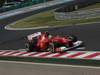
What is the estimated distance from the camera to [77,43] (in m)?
12.2

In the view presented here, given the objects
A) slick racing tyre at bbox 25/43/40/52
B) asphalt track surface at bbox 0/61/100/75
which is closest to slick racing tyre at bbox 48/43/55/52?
slick racing tyre at bbox 25/43/40/52

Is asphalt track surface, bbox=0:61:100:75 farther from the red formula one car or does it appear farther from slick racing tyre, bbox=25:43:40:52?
slick racing tyre, bbox=25:43:40:52

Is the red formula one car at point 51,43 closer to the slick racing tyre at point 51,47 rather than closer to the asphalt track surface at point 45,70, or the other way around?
the slick racing tyre at point 51,47

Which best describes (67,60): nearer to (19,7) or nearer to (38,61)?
(38,61)

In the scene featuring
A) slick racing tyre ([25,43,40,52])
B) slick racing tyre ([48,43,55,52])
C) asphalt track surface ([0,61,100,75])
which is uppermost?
asphalt track surface ([0,61,100,75])

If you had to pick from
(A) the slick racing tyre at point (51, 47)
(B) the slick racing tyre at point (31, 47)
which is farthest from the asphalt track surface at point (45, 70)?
(B) the slick racing tyre at point (31, 47)

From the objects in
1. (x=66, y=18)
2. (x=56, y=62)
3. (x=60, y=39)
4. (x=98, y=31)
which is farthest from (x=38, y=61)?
(x=66, y=18)

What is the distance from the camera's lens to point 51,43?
39.7 feet

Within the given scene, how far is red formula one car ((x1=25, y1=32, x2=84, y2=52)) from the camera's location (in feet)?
38.7

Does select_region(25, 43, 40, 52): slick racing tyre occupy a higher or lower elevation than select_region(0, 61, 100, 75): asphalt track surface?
lower

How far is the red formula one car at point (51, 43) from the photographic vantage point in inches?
465

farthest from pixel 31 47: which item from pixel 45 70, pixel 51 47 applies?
pixel 45 70


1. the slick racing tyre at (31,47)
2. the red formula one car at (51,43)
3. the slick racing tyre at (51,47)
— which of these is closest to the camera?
the red formula one car at (51,43)

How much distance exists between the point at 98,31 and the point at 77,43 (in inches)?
144
